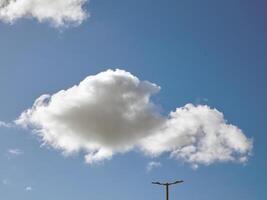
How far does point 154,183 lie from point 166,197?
10.4 ft

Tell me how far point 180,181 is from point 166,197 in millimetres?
2735

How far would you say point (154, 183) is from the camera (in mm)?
153000

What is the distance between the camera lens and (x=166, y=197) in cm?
15050

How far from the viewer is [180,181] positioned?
498 feet

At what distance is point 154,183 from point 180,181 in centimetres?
316
